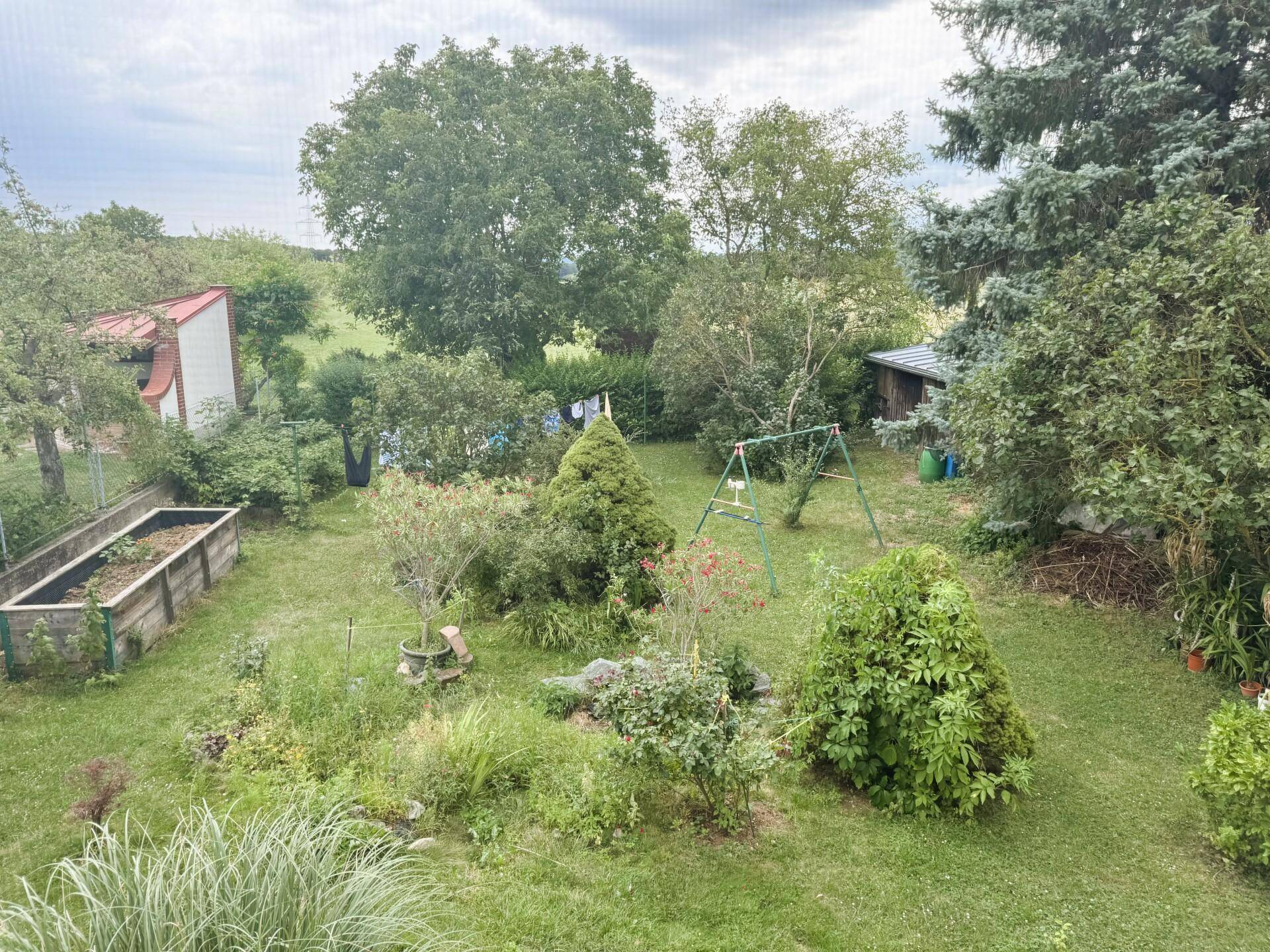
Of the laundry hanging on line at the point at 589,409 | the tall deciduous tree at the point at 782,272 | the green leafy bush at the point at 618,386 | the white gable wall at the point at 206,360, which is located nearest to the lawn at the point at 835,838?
the white gable wall at the point at 206,360

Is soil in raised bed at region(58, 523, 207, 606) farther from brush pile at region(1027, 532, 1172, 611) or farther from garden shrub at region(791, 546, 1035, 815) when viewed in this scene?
brush pile at region(1027, 532, 1172, 611)

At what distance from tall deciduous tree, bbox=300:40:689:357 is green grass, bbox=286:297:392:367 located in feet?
10.6

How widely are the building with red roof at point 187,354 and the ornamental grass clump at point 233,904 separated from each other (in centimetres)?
988

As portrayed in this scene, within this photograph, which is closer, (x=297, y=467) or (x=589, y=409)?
(x=297, y=467)

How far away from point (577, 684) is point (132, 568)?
574 cm

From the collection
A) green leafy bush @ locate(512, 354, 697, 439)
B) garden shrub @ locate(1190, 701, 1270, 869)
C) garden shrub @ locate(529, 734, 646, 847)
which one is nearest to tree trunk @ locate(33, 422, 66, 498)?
garden shrub @ locate(529, 734, 646, 847)

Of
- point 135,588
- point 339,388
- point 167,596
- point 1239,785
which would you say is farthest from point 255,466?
Result: point 1239,785

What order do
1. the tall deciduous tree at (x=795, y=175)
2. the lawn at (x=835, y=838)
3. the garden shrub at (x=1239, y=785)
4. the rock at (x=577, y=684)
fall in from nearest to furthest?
1. the lawn at (x=835, y=838)
2. the garden shrub at (x=1239, y=785)
3. the rock at (x=577, y=684)
4. the tall deciduous tree at (x=795, y=175)

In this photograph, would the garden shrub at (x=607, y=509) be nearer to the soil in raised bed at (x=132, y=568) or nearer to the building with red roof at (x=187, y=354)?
the soil in raised bed at (x=132, y=568)

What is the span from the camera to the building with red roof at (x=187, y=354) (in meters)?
12.7

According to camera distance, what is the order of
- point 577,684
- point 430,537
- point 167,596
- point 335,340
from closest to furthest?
point 577,684
point 430,537
point 167,596
point 335,340

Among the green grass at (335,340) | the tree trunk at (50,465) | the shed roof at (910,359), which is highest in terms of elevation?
the green grass at (335,340)

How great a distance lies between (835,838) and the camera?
508cm

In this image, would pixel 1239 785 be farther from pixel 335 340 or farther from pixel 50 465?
pixel 335 340
